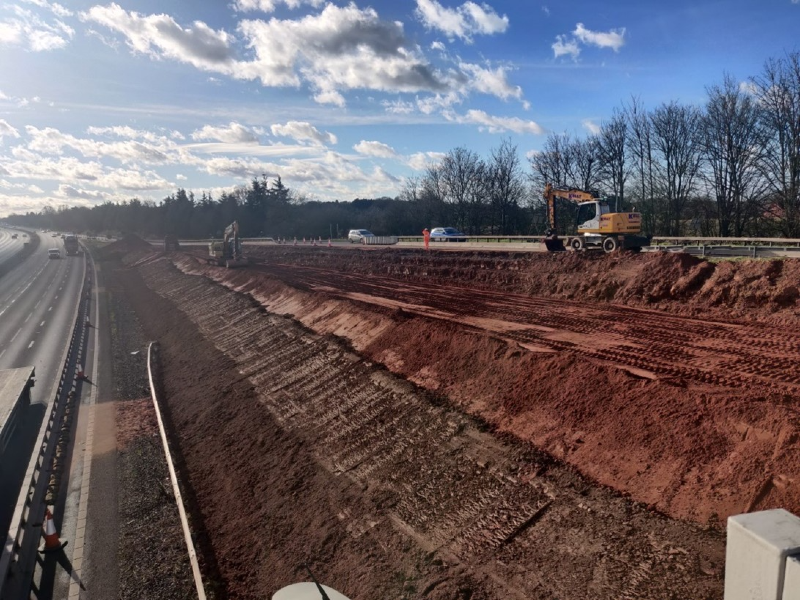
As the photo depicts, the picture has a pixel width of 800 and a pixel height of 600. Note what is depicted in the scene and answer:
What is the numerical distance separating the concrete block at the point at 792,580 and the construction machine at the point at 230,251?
43.7 meters

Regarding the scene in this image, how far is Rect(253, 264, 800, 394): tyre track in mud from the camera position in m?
10.9

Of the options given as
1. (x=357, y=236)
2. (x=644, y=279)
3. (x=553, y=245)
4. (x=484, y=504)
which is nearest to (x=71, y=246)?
(x=357, y=236)

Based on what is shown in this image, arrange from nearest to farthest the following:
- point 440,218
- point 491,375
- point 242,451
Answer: point 491,375, point 242,451, point 440,218

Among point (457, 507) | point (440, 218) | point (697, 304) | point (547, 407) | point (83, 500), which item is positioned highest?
point (440, 218)

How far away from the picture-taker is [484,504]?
8891 mm

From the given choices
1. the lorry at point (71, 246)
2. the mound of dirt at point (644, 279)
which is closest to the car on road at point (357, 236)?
the mound of dirt at point (644, 279)

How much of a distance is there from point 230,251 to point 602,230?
33.4 meters

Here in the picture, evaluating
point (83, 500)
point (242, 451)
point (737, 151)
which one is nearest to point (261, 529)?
point (242, 451)

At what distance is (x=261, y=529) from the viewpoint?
35.4ft

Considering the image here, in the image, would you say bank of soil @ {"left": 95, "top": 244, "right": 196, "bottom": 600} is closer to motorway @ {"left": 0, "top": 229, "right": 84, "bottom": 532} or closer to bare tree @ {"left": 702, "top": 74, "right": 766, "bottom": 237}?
motorway @ {"left": 0, "top": 229, "right": 84, "bottom": 532}

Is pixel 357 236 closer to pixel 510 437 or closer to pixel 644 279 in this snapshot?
pixel 644 279

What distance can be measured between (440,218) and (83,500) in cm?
6216

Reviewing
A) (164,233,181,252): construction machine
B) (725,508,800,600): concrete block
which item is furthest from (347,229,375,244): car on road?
(725,508,800,600): concrete block

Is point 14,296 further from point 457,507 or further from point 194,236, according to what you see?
point 194,236
